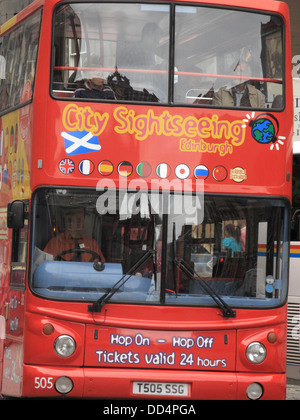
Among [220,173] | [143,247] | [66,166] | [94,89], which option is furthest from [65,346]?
[94,89]

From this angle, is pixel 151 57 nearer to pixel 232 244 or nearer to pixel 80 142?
pixel 80 142

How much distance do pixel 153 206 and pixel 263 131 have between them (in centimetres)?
135

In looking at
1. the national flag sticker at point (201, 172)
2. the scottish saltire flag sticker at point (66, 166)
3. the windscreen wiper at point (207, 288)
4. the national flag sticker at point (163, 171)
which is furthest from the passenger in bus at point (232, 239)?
the scottish saltire flag sticker at point (66, 166)

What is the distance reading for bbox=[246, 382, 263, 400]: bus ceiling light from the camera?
9.48m

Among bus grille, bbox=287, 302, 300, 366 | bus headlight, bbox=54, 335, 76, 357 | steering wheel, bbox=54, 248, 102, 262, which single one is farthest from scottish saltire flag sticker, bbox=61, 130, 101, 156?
bus grille, bbox=287, 302, 300, 366

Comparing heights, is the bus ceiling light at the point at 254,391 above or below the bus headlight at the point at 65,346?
below

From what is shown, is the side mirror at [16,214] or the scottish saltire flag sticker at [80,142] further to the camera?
the side mirror at [16,214]

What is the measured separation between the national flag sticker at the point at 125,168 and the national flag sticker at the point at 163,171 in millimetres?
264

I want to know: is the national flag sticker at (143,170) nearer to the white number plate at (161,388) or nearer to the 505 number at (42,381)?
the white number plate at (161,388)

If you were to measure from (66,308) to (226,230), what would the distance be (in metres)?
1.71

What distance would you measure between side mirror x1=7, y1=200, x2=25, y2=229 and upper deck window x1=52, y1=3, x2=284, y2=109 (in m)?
1.15

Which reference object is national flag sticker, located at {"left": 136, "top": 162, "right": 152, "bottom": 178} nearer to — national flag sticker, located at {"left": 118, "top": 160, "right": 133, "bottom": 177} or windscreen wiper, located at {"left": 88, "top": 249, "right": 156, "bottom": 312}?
national flag sticker, located at {"left": 118, "top": 160, "right": 133, "bottom": 177}

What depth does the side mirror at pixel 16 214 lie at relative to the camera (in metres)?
9.60
